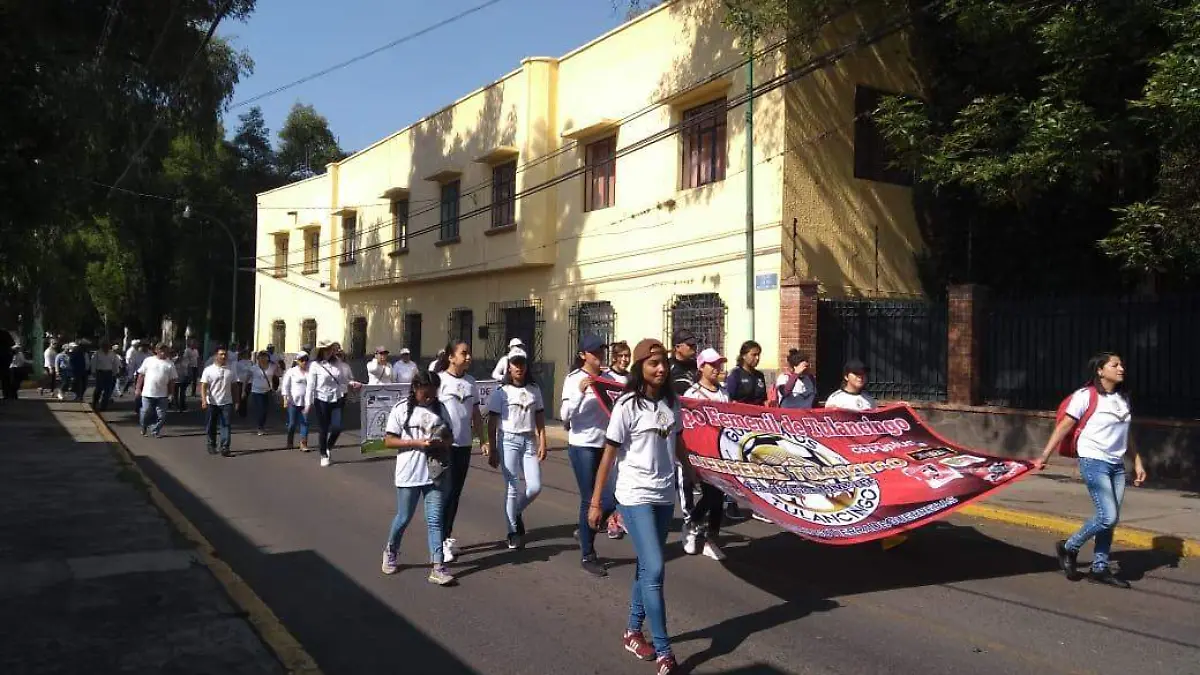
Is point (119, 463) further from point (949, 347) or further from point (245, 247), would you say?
point (245, 247)

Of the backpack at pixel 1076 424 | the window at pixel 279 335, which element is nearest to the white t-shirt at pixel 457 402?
the backpack at pixel 1076 424

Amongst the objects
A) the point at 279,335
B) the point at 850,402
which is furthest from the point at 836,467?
the point at 279,335

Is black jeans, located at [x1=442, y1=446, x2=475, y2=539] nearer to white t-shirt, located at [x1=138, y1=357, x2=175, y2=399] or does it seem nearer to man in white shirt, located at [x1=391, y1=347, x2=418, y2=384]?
man in white shirt, located at [x1=391, y1=347, x2=418, y2=384]

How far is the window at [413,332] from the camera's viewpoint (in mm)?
29062

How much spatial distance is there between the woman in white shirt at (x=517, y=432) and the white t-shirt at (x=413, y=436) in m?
1.24

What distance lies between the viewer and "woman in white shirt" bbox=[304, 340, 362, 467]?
570 inches

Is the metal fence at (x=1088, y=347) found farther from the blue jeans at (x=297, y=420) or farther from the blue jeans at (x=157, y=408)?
the blue jeans at (x=157, y=408)

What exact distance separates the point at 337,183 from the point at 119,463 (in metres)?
22.6

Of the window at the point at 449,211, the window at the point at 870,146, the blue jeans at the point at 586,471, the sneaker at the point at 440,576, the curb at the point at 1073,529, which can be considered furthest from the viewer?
the window at the point at 449,211

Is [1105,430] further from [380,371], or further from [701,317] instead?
[380,371]

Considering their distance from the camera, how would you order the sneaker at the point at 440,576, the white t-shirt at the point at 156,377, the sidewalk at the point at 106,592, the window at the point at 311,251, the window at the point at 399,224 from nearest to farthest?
the sidewalk at the point at 106,592 → the sneaker at the point at 440,576 → the white t-shirt at the point at 156,377 → the window at the point at 399,224 → the window at the point at 311,251

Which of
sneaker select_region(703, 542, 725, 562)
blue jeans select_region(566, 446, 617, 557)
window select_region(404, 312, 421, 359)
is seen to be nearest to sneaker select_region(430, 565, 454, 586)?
blue jeans select_region(566, 446, 617, 557)

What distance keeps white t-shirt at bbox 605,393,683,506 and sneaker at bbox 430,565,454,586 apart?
87.9 inches

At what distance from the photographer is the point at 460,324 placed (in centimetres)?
2670
